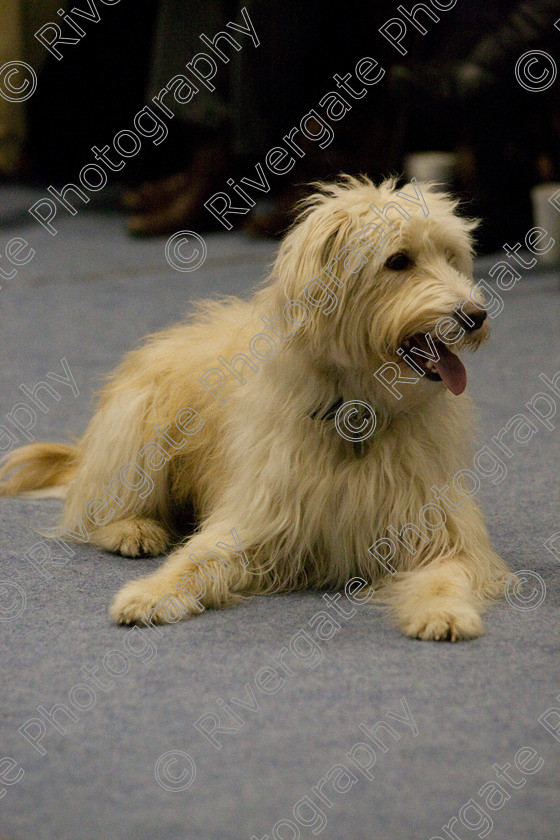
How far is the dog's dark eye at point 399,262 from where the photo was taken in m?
2.01

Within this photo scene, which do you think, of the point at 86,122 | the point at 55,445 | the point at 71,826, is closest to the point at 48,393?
the point at 55,445

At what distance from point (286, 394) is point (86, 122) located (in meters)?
6.28

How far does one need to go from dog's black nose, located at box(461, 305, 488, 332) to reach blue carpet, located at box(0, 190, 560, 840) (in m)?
0.56

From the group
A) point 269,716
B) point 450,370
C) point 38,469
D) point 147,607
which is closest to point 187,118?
point 38,469

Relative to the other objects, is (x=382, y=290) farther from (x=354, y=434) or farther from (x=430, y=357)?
(x=354, y=434)

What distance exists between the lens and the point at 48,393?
372cm

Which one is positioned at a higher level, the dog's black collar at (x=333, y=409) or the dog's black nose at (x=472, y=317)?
the dog's black nose at (x=472, y=317)

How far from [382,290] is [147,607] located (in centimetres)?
75

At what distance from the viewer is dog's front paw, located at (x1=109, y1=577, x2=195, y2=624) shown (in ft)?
6.55

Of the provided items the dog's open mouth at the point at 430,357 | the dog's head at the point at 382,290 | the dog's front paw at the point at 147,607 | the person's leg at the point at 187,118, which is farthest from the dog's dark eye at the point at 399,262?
the person's leg at the point at 187,118

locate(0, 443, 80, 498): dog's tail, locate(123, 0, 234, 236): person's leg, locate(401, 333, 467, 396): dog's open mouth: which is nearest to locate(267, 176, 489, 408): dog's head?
locate(401, 333, 467, 396): dog's open mouth

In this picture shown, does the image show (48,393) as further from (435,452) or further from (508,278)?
(508,278)

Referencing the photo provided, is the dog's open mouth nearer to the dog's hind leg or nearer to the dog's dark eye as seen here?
the dog's dark eye

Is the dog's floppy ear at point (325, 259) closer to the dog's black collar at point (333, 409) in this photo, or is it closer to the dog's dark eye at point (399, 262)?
the dog's dark eye at point (399, 262)
